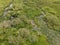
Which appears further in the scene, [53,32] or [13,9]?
[13,9]

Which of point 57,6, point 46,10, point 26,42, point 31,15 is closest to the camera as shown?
point 26,42

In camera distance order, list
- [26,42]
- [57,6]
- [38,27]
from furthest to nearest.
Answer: [57,6] → [38,27] → [26,42]

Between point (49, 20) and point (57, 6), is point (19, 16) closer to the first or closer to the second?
point (49, 20)

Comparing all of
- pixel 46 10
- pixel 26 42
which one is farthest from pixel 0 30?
pixel 46 10

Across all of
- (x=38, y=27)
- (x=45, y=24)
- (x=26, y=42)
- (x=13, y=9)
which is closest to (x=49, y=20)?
(x=45, y=24)

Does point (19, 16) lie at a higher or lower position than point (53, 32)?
higher

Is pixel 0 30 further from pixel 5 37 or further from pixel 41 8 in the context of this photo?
pixel 41 8
